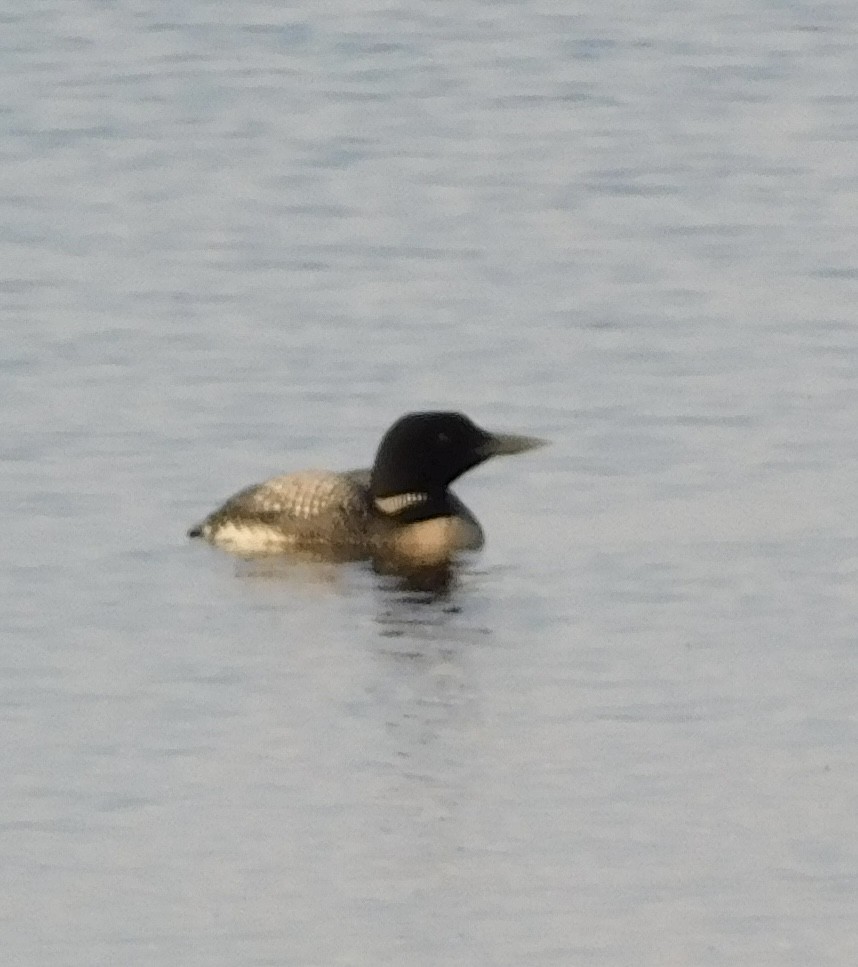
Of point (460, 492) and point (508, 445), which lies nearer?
point (508, 445)

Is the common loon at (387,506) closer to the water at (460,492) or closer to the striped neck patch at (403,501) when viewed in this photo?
the striped neck patch at (403,501)

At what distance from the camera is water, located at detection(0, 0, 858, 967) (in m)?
12.0

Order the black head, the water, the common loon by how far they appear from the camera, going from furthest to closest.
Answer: the black head, the common loon, the water

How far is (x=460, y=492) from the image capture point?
60.8 ft

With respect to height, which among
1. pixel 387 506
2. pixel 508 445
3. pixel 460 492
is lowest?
pixel 460 492

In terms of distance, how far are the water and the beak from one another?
0.80ft

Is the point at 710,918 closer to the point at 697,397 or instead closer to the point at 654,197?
the point at 697,397

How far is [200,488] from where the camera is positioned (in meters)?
17.8

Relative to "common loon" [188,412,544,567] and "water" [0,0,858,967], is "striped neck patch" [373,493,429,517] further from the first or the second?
"water" [0,0,858,967]

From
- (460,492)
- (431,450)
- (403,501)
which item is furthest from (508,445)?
(460,492)

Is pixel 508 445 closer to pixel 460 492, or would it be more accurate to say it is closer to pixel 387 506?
pixel 387 506

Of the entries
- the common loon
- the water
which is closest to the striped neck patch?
the common loon

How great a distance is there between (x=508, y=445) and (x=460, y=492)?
1.06 metres

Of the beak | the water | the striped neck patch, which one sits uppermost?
the beak
